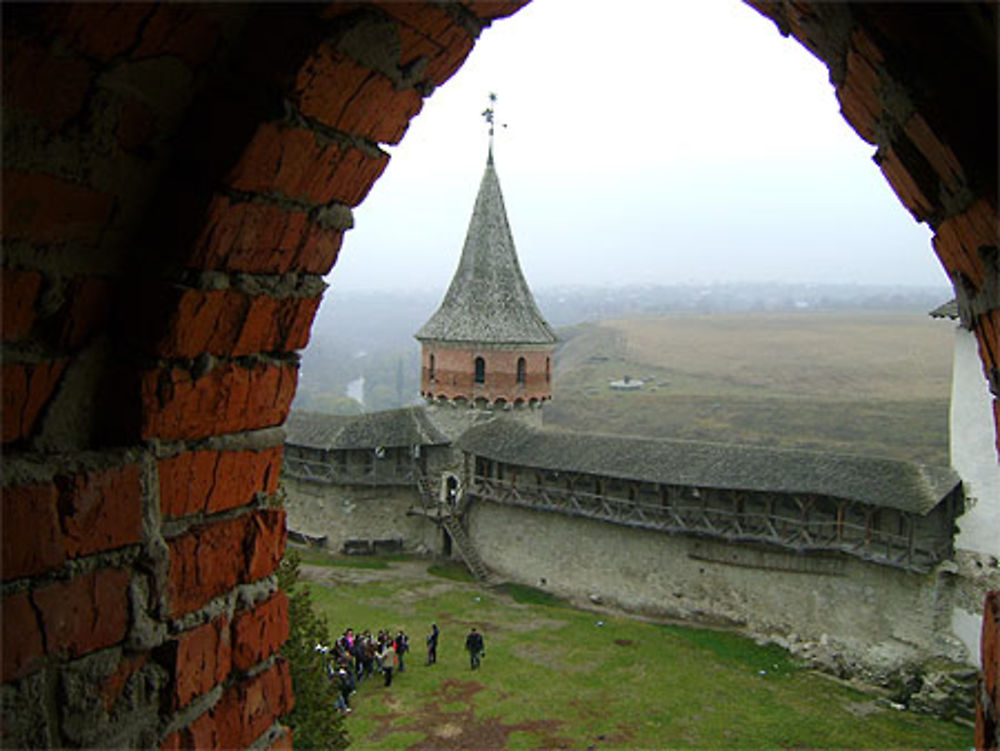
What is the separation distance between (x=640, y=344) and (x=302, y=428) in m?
74.2

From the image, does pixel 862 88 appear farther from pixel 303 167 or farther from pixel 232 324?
Answer: pixel 232 324

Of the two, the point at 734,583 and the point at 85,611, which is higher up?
the point at 85,611

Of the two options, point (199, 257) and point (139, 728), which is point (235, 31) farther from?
point (139, 728)

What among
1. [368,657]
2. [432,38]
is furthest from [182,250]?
[368,657]

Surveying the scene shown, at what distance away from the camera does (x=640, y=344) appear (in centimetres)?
9981

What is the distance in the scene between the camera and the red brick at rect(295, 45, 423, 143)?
1.97 m

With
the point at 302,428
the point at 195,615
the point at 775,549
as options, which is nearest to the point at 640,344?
the point at 302,428

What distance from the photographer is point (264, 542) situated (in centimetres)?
253

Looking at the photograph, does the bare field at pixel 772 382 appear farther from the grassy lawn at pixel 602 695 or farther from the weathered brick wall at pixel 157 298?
the weathered brick wall at pixel 157 298

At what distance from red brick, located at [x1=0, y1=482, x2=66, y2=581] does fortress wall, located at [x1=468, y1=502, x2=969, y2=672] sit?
696 inches

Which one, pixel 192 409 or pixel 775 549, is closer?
pixel 192 409

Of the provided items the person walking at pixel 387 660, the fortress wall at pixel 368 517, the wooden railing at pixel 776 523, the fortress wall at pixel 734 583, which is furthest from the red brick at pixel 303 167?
the fortress wall at pixel 368 517

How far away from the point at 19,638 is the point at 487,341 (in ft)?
85.9

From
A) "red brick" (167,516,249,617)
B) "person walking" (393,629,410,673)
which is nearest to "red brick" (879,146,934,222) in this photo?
"red brick" (167,516,249,617)
